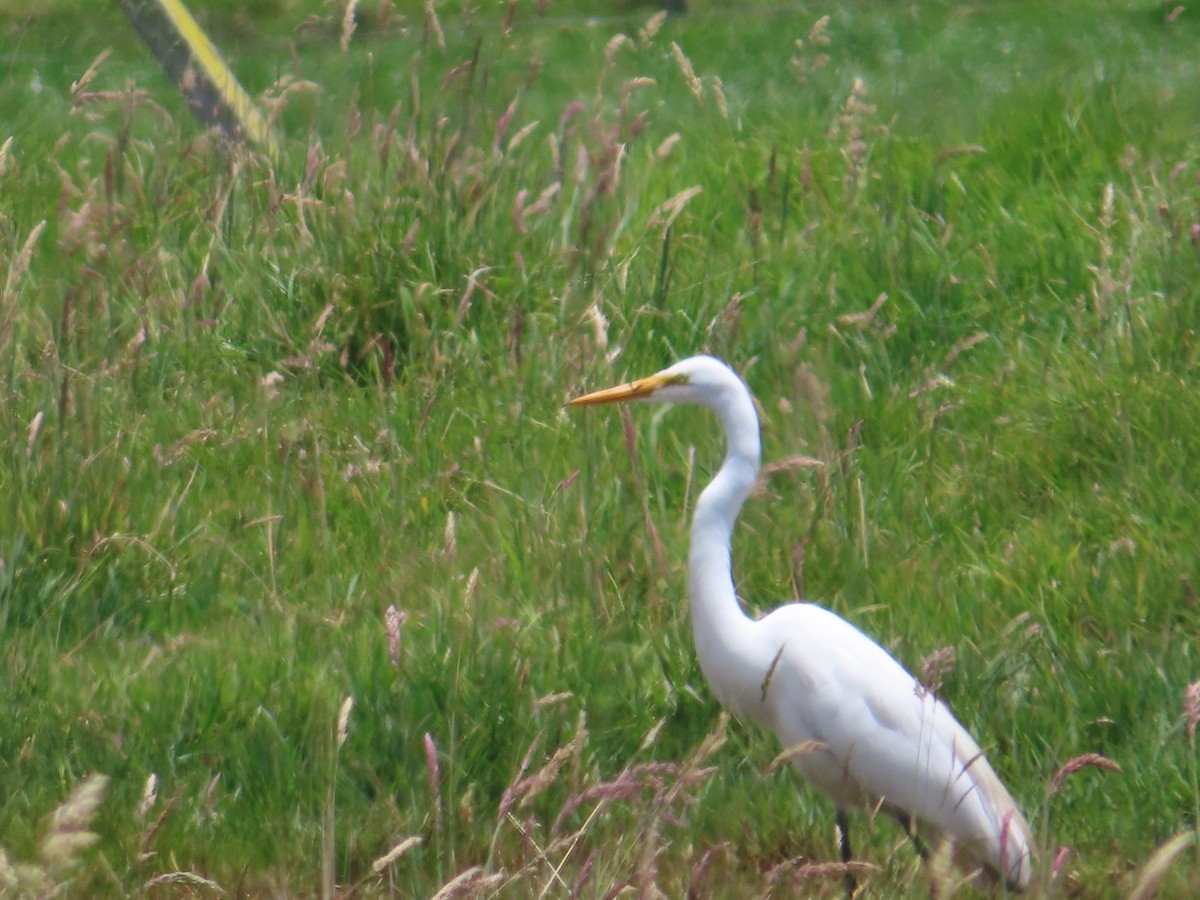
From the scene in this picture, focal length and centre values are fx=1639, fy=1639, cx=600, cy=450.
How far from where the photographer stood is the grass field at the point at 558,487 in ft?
8.55

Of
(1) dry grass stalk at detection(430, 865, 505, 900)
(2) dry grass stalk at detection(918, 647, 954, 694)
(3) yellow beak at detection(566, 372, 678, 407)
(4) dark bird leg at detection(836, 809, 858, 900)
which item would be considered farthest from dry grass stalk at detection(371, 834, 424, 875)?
(3) yellow beak at detection(566, 372, 678, 407)

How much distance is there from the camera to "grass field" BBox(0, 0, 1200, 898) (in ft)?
8.55

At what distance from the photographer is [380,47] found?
953 cm

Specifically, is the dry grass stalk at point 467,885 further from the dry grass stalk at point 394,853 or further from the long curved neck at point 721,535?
the long curved neck at point 721,535

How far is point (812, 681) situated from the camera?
2.83 m

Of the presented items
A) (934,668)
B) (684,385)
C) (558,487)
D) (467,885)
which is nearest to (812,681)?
(934,668)

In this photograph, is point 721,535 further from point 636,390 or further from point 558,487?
point 558,487

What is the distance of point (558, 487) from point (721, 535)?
1.58 feet

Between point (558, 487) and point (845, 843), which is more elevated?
point (558, 487)

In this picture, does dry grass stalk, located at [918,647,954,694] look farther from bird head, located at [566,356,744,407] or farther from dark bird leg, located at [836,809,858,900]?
bird head, located at [566,356,744,407]

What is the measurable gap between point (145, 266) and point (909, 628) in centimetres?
228

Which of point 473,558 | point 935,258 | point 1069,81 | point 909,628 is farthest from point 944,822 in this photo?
point 1069,81

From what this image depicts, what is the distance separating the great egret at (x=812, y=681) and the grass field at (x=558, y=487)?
3.9 inches

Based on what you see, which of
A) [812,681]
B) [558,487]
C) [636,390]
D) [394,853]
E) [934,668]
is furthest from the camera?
[558,487]
